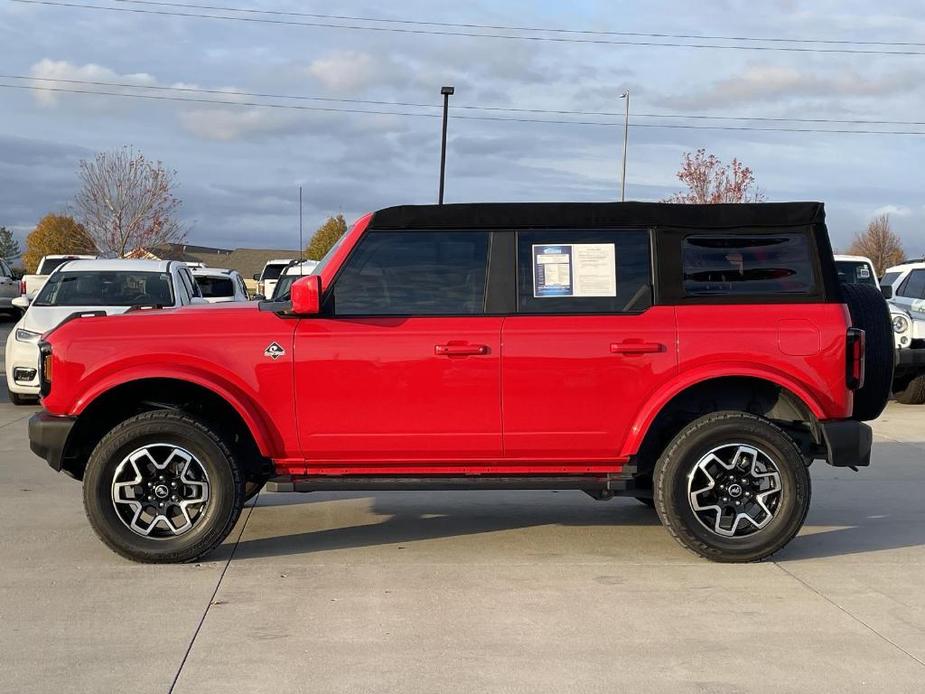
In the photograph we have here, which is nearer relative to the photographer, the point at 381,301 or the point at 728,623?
the point at 728,623

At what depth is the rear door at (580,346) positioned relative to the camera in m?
6.38

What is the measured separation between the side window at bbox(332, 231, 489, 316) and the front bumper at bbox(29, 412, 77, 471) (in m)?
1.56

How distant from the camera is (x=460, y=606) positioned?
5.61 meters

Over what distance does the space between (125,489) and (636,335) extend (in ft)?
9.28

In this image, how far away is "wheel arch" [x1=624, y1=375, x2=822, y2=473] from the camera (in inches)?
259

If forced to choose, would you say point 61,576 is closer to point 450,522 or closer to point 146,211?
point 450,522

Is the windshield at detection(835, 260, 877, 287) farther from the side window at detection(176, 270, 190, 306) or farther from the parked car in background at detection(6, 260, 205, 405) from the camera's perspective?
the parked car in background at detection(6, 260, 205, 405)

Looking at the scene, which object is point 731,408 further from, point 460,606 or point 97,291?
point 97,291

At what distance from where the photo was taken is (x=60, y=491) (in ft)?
28.2

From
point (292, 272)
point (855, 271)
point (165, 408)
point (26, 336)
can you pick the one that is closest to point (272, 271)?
point (292, 272)

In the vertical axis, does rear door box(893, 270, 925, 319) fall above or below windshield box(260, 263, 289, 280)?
below

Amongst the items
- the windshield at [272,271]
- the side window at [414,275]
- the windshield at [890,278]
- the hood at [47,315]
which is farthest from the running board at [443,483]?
the windshield at [272,271]

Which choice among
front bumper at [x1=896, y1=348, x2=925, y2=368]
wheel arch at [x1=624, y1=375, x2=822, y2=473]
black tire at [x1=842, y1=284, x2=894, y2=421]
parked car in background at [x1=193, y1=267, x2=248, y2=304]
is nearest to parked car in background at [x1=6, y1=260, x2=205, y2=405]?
parked car in background at [x1=193, y1=267, x2=248, y2=304]

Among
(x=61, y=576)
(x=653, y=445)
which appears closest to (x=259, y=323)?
(x=61, y=576)
